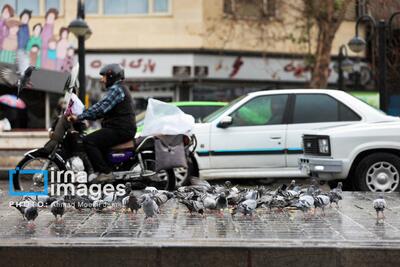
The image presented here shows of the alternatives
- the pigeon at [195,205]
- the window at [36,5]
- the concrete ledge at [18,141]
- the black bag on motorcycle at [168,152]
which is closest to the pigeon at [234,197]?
the pigeon at [195,205]

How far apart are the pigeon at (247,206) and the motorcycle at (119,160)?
9.38ft

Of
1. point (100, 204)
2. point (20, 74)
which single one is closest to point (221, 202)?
point (100, 204)

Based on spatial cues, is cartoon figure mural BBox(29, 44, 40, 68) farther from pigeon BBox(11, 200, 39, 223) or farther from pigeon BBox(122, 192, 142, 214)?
pigeon BBox(11, 200, 39, 223)

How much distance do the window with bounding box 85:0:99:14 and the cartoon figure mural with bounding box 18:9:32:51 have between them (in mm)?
2469

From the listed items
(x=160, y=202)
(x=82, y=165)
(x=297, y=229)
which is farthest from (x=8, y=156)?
(x=297, y=229)

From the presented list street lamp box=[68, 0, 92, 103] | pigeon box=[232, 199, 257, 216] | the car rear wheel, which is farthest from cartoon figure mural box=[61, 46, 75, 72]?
pigeon box=[232, 199, 257, 216]

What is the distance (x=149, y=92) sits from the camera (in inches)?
1089

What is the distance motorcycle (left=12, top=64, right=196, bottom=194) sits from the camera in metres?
9.48

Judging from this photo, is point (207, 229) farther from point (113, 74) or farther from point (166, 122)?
point (113, 74)

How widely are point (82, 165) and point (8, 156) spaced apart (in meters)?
6.31

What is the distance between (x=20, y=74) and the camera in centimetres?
859

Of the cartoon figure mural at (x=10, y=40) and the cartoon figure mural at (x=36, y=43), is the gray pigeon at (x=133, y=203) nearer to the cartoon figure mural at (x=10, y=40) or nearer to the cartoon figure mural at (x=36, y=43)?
the cartoon figure mural at (x=10, y=40)

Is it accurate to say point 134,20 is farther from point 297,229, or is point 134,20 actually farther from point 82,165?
point 297,229

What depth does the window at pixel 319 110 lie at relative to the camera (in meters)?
11.3
